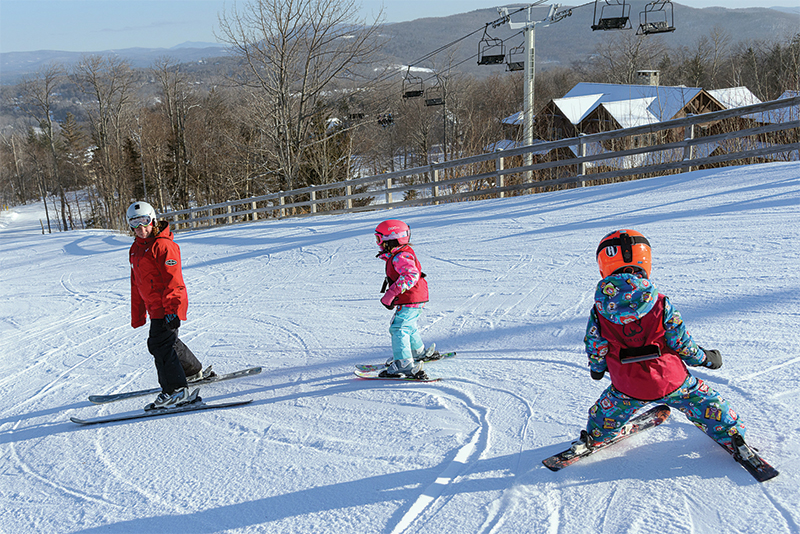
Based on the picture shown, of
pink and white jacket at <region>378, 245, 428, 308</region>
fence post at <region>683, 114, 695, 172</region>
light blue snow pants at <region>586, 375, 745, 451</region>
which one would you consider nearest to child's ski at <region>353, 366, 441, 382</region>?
pink and white jacket at <region>378, 245, 428, 308</region>

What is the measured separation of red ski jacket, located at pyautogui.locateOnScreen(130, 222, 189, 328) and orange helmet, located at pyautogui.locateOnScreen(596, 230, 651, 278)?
3099mm

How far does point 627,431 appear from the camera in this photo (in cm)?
296

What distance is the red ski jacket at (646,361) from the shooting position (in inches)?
96.5

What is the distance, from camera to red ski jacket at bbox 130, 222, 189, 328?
162 inches

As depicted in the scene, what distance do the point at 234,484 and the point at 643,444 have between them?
2.29 metres

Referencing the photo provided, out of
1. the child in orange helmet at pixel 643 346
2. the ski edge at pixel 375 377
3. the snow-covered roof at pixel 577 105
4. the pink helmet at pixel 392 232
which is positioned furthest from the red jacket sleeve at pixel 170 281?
the snow-covered roof at pixel 577 105

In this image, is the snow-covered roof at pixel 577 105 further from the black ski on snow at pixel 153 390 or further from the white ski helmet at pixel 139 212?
the white ski helmet at pixel 139 212

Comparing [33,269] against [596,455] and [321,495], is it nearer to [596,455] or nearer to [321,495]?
[321,495]

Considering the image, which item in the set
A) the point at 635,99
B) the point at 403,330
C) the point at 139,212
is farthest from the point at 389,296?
the point at 635,99

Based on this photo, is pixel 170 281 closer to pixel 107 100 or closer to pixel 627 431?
pixel 627 431

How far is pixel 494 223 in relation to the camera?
1016cm

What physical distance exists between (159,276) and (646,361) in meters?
3.50

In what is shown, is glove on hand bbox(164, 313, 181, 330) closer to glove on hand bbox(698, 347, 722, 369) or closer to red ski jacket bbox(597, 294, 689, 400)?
red ski jacket bbox(597, 294, 689, 400)

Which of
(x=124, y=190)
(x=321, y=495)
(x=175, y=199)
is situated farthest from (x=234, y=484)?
(x=124, y=190)
